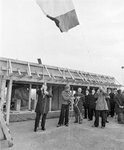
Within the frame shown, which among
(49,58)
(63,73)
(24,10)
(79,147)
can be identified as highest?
(24,10)

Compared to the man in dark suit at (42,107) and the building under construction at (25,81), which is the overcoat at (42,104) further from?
the building under construction at (25,81)

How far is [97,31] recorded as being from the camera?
8.20 meters

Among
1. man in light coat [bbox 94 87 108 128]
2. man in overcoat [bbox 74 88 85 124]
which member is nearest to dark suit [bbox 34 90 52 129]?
man in overcoat [bbox 74 88 85 124]

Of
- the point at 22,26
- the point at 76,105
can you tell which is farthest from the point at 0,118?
the point at 22,26

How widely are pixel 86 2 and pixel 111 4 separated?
3.59ft

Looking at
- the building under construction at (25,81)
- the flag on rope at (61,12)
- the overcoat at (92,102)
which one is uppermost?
the flag on rope at (61,12)

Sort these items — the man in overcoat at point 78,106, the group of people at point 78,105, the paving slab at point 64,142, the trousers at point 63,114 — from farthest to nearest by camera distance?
1. the man in overcoat at point 78,106
2. the trousers at point 63,114
3. the group of people at point 78,105
4. the paving slab at point 64,142

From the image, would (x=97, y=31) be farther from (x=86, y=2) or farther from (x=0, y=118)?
(x=0, y=118)

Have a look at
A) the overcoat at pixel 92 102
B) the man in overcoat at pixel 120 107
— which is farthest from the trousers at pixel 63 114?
the man in overcoat at pixel 120 107

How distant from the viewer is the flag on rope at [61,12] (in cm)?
408

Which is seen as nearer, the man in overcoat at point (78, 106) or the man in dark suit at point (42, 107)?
the man in dark suit at point (42, 107)

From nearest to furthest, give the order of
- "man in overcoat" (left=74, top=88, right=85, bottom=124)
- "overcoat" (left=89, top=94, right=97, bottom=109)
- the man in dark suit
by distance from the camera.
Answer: the man in dark suit → "man in overcoat" (left=74, top=88, right=85, bottom=124) → "overcoat" (left=89, top=94, right=97, bottom=109)

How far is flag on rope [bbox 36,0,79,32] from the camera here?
4.08 m

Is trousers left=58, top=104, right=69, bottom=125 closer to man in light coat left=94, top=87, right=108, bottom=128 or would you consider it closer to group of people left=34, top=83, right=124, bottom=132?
group of people left=34, top=83, right=124, bottom=132
